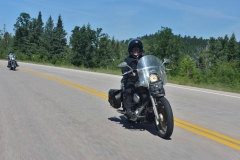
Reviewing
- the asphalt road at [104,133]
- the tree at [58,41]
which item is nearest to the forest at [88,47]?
the tree at [58,41]

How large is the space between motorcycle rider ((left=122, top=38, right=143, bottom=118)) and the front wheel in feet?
2.03

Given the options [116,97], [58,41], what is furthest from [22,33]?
[116,97]

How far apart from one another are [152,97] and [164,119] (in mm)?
439

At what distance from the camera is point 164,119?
18.8 feet

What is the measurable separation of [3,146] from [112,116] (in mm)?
3176

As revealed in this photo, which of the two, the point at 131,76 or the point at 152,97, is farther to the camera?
the point at 131,76

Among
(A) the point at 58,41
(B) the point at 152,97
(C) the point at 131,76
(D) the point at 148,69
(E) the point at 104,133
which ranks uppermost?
(A) the point at 58,41

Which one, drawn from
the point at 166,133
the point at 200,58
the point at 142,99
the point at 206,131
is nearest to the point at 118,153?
the point at 166,133

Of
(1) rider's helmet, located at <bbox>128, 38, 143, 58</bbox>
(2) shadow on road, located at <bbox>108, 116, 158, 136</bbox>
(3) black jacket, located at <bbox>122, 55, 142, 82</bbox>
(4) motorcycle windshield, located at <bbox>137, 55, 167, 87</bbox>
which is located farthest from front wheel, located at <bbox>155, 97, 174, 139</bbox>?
(1) rider's helmet, located at <bbox>128, 38, 143, 58</bbox>

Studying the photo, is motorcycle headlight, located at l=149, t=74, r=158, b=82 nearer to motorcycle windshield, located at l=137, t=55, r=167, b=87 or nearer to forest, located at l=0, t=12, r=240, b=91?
motorcycle windshield, located at l=137, t=55, r=167, b=87

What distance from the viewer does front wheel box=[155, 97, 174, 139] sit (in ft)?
18.0

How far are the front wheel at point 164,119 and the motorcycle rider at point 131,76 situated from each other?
62cm

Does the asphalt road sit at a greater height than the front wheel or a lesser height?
lesser

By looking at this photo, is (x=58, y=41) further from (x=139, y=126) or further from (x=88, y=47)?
(x=139, y=126)
